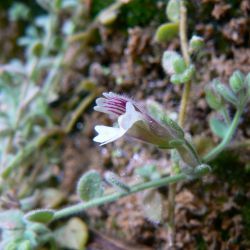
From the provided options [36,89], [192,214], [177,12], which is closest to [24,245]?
[192,214]

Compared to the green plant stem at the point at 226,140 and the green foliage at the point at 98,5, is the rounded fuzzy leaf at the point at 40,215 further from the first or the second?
the green foliage at the point at 98,5

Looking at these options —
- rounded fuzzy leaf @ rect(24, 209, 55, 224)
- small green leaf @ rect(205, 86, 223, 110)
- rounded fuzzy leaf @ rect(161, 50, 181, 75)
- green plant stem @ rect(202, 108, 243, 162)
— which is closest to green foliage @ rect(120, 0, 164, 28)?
rounded fuzzy leaf @ rect(161, 50, 181, 75)

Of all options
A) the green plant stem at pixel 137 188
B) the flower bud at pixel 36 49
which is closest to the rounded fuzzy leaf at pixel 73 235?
the green plant stem at pixel 137 188

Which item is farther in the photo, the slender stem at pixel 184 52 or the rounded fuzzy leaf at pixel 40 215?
the slender stem at pixel 184 52

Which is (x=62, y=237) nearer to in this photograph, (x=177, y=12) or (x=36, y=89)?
(x=36, y=89)

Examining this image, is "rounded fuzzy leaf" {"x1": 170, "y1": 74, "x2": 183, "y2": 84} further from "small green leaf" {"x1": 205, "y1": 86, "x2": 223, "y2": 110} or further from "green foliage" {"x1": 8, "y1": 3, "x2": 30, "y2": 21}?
"green foliage" {"x1": 8, "y1": 3, "x2": 30, "y2": 21}
